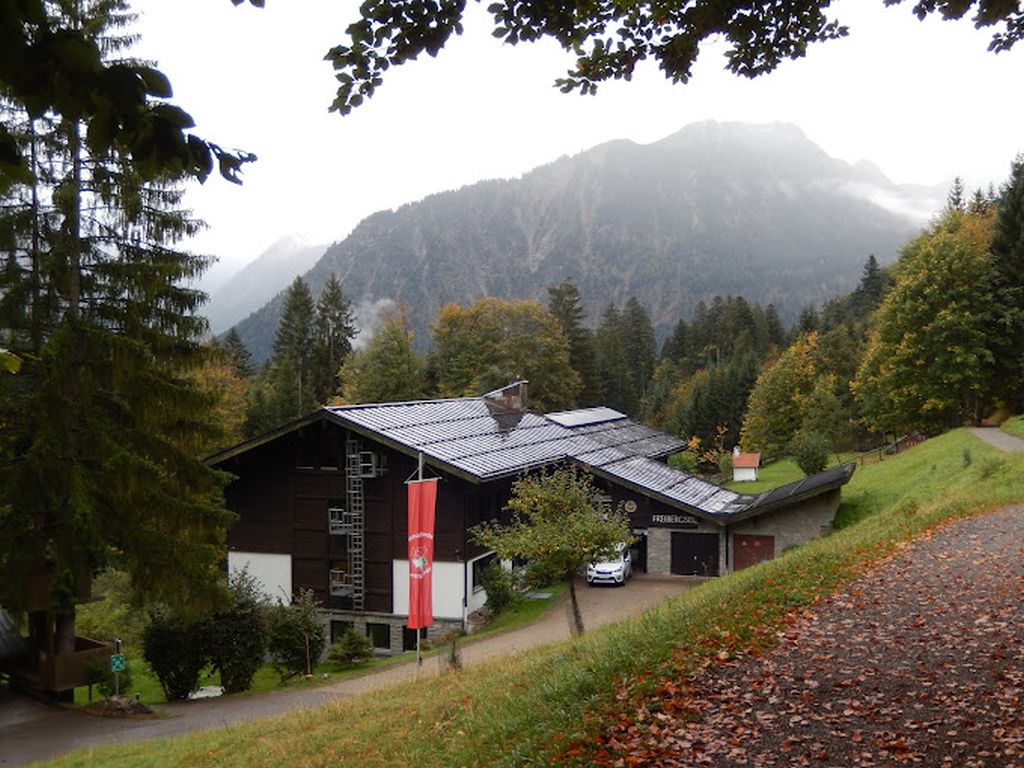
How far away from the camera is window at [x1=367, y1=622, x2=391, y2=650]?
92.1 feet

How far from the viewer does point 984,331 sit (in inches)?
1683

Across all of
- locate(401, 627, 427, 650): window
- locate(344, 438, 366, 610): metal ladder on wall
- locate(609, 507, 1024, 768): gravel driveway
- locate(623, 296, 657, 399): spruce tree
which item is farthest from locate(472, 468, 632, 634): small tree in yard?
locate(623, 296, 657, 399): spruce tree

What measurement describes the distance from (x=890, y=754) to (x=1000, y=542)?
10718 mm

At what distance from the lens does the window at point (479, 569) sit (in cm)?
2794

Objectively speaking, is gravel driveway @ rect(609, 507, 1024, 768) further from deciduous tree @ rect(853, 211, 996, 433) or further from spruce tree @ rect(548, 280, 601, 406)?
spruce tree @ rect(548, 280, 601, 406)

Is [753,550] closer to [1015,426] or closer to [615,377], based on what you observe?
[1015,426]

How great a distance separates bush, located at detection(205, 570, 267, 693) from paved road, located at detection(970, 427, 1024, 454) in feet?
82.0

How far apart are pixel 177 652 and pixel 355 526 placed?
26.7ft

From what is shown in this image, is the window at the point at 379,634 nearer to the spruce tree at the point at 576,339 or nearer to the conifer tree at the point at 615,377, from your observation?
the spruce tree at the point at 576,339

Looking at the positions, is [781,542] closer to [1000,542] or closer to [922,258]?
[1000,542]

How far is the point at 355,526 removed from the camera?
28266 millimetres

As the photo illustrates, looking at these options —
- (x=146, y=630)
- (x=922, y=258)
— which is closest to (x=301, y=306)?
(x=922, y=258)

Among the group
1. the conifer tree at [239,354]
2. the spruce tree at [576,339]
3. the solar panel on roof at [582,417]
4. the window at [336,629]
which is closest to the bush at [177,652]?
the window at [336,629]

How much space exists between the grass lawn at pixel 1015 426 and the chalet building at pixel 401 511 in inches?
380
